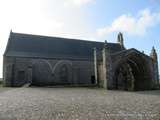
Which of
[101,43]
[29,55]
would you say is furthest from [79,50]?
[29,55]

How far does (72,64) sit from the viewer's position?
121 feet

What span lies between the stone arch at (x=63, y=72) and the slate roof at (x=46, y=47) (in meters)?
1.77

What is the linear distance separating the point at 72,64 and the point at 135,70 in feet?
43.0

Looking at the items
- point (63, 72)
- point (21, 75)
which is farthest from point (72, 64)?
point (21, 75)

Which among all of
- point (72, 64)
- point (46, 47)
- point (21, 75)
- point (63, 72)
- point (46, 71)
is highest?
point (46, 47)

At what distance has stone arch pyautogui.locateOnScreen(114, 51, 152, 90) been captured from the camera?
2698 centimetres

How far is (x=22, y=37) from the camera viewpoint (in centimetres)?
3691

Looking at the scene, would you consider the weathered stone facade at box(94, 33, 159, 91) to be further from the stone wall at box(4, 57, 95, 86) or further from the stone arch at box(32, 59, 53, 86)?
the stone arch at box(32, 59, 53, 86)

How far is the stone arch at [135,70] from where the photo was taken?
2698 cm

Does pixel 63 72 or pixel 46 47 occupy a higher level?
pixel 46 47


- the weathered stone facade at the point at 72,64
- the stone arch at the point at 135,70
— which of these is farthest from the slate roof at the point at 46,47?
the stone arch at the point at 135,70

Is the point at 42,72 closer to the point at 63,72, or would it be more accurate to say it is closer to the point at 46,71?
the point at 46,71

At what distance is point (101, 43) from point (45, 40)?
1350 cm

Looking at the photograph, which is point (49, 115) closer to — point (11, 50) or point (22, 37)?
point (11, 50)
